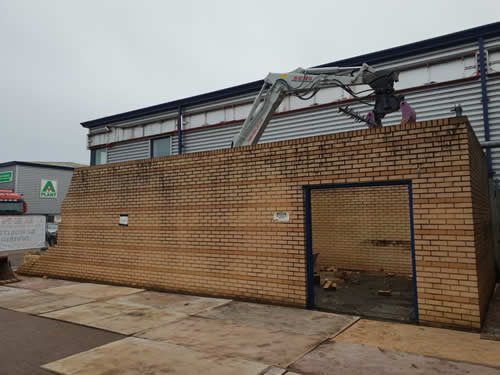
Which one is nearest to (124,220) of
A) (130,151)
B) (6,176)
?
(130,151)

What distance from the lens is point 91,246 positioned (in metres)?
9.95

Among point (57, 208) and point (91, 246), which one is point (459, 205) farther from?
point (57, 208)

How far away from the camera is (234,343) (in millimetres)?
4680

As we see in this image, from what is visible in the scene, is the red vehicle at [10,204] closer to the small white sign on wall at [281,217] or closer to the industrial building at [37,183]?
the industrial building at [37,183]

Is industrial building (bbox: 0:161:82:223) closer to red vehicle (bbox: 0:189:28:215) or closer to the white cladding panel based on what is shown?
red vehicle (bbox: 0:189:28:215)

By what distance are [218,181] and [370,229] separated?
543 centimetres

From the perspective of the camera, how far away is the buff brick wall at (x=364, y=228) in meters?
10.2

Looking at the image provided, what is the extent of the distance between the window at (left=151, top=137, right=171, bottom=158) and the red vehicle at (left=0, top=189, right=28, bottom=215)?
15.5 meters

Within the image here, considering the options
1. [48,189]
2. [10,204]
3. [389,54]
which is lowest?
[10,204]

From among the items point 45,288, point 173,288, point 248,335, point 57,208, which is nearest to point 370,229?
point 173,288

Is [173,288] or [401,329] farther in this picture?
[173,288]

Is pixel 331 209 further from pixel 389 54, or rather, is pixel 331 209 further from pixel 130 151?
pixel 130 151

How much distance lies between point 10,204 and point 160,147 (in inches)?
632

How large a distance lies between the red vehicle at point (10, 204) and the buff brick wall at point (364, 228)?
23378mm
